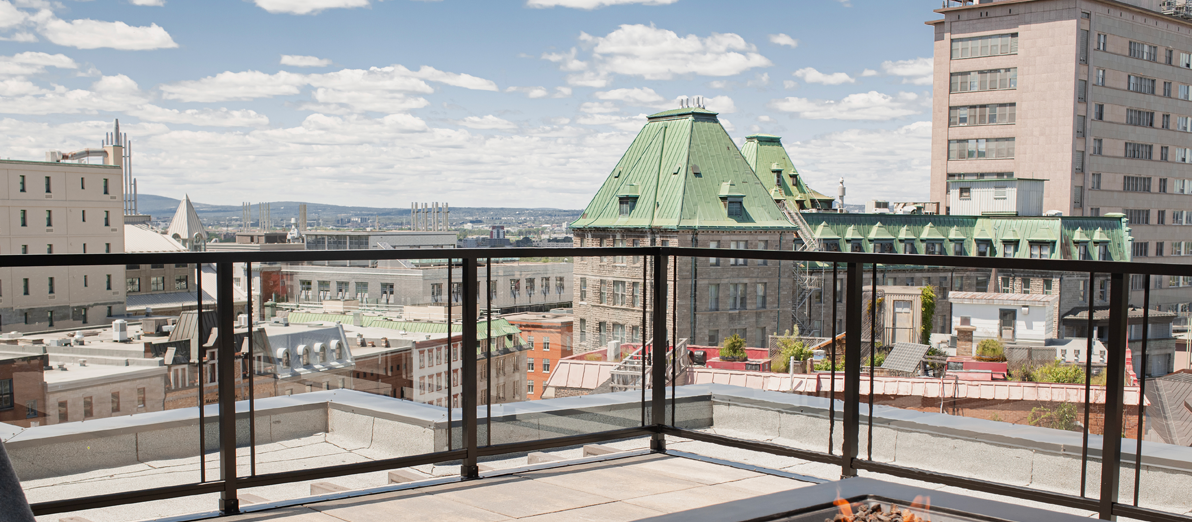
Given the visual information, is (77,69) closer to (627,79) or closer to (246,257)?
(627,79)

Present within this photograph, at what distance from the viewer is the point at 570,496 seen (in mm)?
2783

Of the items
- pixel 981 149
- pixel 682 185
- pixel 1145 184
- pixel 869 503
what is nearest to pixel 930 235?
pixel 981 149

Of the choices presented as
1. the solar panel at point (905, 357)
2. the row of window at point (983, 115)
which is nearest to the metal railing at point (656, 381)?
the solar panel at point (905, 357)

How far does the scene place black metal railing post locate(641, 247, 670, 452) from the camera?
351 centimetres

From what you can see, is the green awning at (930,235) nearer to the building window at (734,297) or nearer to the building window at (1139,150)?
the building window at (1139,150)

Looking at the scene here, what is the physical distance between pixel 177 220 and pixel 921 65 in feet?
348

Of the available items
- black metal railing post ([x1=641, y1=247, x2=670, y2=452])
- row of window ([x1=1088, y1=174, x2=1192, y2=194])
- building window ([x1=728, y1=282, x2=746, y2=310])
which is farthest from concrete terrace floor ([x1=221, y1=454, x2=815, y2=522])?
row of window ([x1=1088, y1=174, x2=1192, y2=194])

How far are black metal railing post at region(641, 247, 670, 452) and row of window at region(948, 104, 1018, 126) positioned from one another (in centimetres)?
5972

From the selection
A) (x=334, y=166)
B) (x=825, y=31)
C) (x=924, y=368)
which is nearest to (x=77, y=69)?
(x=334, y=166)

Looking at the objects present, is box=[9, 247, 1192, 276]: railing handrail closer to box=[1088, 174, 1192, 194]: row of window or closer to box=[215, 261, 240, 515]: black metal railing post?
box=[215, 261, 240, 515]: black metal railing post

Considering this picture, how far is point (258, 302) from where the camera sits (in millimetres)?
3000

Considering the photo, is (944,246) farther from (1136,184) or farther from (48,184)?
(48,184)

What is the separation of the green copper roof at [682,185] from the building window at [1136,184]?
90.1ft

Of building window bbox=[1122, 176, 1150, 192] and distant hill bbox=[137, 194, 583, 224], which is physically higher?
building window bbox=[1122, 176, 1150, 192]
